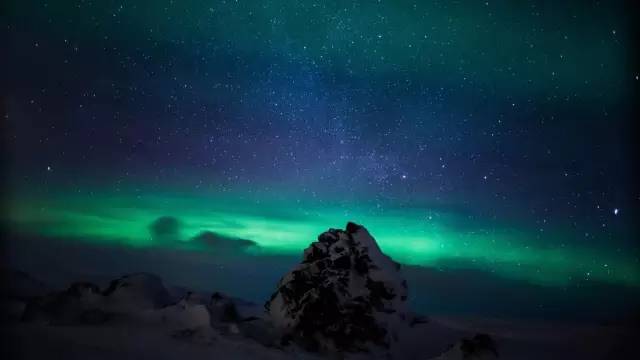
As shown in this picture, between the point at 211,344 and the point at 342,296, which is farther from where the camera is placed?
the point at 342,296

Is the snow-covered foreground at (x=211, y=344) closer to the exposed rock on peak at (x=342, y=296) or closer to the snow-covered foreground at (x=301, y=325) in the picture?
the snow-covered foreground at (x=301, y=325)

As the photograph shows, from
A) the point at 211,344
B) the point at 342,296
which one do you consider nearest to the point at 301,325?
the point at 342,296

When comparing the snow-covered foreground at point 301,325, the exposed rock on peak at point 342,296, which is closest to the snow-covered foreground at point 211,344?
the snow-covered foreground at point 301,325

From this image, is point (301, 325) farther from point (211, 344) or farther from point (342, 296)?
point (211, 344)

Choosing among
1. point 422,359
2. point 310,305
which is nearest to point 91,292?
point 310,305

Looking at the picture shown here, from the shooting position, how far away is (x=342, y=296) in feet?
78.1

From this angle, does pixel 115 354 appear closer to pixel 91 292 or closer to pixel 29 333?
pixel 29 333

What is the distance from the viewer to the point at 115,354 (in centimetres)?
1470

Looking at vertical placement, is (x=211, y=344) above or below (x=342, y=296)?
below

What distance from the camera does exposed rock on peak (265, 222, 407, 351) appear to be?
894 inches

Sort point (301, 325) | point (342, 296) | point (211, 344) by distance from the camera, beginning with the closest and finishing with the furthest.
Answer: point (211, 344) < point (301, 325) < point (342, 296)

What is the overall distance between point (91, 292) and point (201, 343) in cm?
911

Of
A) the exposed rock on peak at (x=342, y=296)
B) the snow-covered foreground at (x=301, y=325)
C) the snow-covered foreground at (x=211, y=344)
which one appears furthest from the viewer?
the exposed rock on peak at (x=342, y=296)

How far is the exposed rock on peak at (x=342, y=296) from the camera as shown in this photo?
74.5ft
